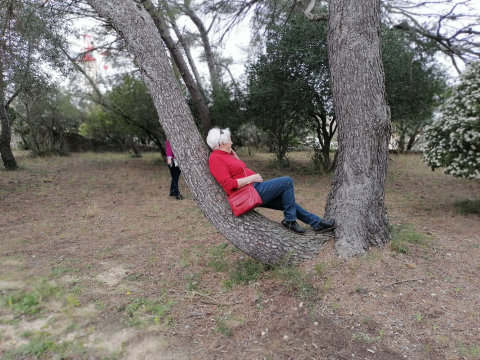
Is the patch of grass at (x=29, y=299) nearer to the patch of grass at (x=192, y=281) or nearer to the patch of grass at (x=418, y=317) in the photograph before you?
the patch of grass at (x=192, y=281)

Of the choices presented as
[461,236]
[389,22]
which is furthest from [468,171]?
[389,22]

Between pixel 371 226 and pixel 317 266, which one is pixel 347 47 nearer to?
pixel 371 226

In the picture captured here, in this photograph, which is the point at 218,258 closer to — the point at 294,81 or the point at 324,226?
the point at 324,226

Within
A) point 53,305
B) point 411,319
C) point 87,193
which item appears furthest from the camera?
point 87,193

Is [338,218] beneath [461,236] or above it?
above

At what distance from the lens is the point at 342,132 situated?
350 centimetres

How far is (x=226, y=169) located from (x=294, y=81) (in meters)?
6.47

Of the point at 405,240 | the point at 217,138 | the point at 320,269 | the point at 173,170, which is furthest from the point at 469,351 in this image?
the point at 173,170

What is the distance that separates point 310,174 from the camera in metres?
10.6

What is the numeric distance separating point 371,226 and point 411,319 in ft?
3.45

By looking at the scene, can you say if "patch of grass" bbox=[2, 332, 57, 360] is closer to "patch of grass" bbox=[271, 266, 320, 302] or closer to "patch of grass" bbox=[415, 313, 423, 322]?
"patch of grass" bbox=[271, 266, 320, 302]

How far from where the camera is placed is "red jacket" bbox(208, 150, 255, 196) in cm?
314

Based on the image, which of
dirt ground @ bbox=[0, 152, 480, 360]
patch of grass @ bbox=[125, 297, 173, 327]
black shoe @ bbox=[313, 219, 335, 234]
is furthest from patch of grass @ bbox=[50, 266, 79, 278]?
black shoe @ bbox=[313, 219, 335, 234]

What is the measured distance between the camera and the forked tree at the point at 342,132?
3.26 metres
